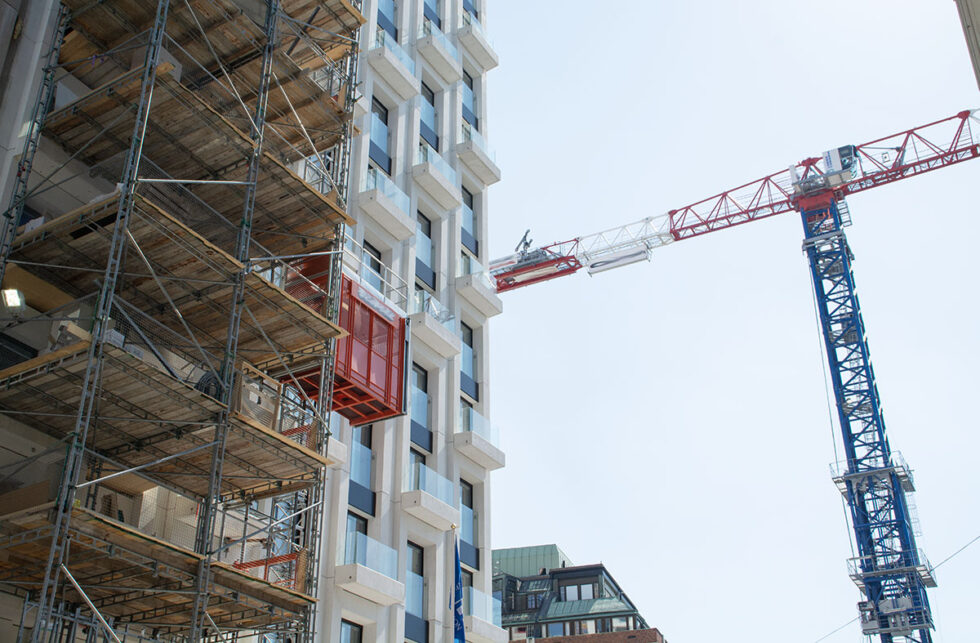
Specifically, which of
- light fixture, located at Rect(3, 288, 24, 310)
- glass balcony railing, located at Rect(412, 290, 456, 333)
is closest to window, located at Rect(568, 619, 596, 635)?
glass balcony railing, located at Rect(412, 290, 456, 333)

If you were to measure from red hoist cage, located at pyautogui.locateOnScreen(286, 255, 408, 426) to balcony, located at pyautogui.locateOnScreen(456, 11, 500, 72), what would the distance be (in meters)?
18.8

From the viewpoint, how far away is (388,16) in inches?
1734

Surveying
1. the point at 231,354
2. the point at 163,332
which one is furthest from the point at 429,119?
the point at 231,354

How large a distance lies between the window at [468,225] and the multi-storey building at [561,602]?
3578 cm

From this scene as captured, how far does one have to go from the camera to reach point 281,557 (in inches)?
988

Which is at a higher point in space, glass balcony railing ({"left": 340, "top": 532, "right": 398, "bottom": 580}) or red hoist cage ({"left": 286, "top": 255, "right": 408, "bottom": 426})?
red hoist cage ({"left": 286, "top": 255, "right": 408, "bottom": 426})

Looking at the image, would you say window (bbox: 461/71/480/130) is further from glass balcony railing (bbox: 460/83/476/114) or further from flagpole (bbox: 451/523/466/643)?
flagpole (bbox: 451/523/466/643)

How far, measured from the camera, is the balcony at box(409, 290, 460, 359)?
125 feet

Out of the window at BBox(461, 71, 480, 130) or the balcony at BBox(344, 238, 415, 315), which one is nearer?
the balcony at BBox(344, 238, 415, 315)

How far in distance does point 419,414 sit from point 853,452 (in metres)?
50.2

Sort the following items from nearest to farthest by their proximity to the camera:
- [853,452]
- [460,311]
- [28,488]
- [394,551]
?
[28,488]
[394,551]
[460,311]
[853,452]

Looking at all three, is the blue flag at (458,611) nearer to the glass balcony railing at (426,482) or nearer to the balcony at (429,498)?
the balcony at (429,498)

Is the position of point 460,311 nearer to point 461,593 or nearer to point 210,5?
point 461,593

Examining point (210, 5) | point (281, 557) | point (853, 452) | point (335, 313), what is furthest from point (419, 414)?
point (853, 452)
